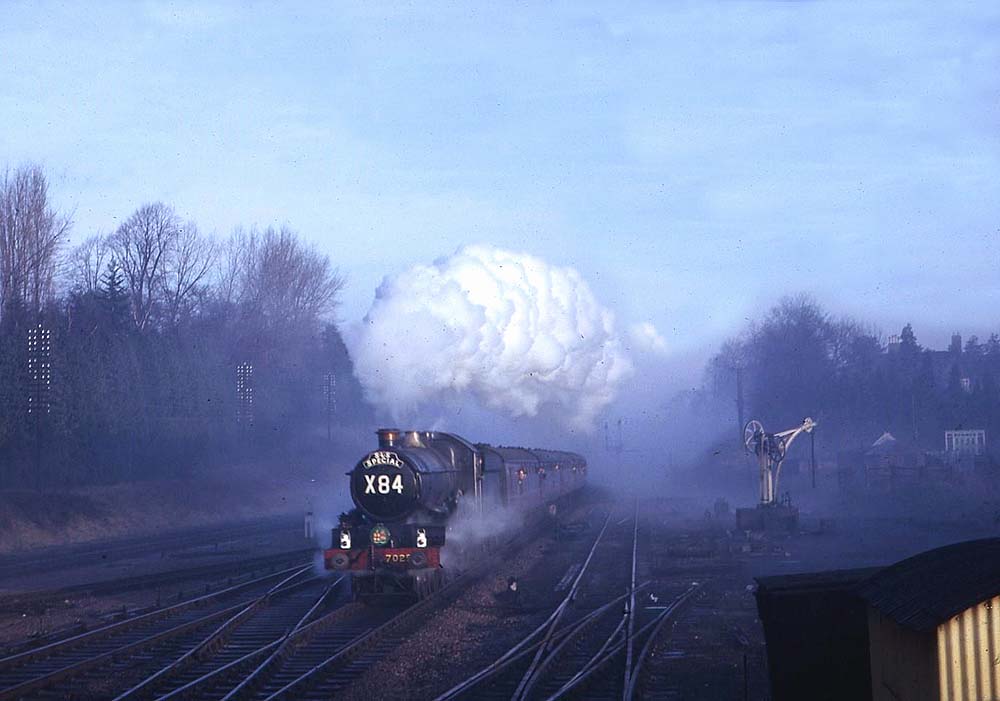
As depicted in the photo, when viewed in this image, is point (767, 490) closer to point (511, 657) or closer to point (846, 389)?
point (511, 657)

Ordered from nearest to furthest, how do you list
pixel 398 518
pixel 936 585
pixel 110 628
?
pixel 936 585
pixel 110 628
pixel 398 518

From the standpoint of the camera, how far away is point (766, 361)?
307 feet

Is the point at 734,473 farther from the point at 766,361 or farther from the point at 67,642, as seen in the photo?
the point at 67,642

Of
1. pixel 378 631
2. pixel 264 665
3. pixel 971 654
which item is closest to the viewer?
pixel 971 654

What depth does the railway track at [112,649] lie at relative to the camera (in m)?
14.1

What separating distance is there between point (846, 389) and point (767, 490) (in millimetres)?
51834

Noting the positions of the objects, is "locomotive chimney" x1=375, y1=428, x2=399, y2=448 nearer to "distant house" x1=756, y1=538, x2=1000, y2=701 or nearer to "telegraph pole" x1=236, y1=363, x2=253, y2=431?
"distant house" x1=756, y1=538, x2=1000, y2=701

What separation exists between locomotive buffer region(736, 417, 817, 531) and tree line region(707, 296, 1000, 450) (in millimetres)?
39837

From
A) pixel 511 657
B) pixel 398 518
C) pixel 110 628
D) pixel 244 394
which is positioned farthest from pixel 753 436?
pixel 244 394

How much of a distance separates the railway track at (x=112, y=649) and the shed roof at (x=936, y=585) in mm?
9823

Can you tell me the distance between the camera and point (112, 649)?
55.2 feet

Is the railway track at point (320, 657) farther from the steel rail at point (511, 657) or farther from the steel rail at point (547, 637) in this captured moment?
the steel rail at point (547, 637)

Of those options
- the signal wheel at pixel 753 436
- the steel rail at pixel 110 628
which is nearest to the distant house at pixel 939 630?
the steel rail at pixel 110 628

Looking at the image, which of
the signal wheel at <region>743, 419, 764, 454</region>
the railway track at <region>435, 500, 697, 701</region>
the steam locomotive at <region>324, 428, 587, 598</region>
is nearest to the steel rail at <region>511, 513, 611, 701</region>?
the railway track at <region>435, 500, 697, 701</region>
